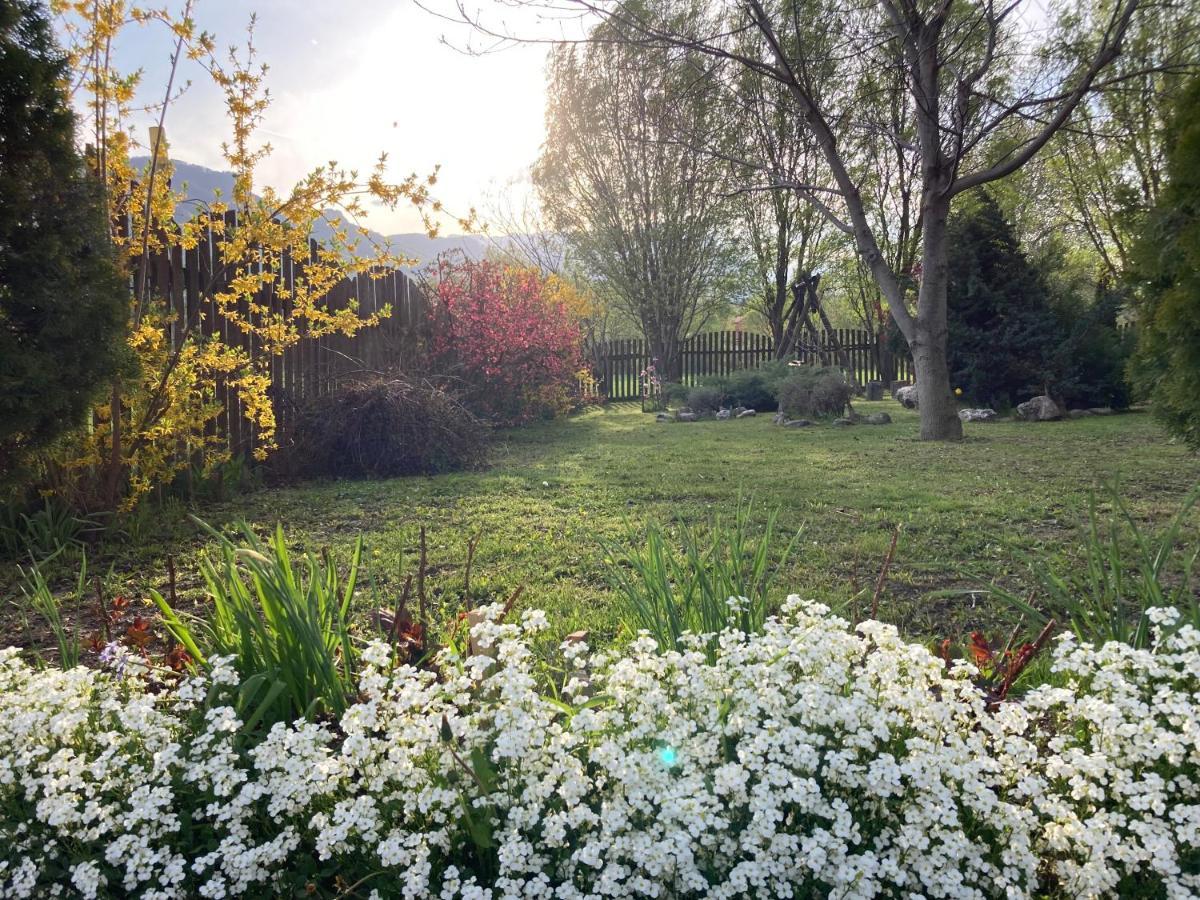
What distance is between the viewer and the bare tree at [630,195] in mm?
16141

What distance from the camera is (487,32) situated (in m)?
5.50

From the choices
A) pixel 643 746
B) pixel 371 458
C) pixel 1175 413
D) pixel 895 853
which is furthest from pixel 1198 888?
pixel 371 458

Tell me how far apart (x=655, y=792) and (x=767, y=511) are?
3.27 m

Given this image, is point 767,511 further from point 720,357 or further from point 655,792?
point 720,357

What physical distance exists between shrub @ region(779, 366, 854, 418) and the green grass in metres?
2.94

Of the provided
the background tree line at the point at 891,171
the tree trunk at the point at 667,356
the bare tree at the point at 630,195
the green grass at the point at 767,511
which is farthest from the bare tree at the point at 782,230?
the green grass at the point at 767,511

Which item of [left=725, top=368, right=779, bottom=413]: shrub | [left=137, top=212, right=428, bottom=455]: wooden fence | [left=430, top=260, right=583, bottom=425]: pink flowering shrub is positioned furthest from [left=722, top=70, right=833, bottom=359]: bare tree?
→ [left=137, top=212, right=428, bottom=455]: wooden fence

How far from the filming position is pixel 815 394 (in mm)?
11148

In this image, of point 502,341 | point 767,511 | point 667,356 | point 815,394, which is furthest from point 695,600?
point 667,356

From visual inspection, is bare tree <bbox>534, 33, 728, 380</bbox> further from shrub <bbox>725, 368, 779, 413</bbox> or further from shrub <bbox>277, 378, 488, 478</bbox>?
shrub <bbox>277, 378, 488, 478</bbox>

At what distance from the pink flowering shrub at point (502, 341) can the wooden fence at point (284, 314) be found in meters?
0.70

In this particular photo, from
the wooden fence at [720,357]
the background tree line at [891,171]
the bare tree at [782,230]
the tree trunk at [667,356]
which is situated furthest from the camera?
the wooden fence at [720,357]

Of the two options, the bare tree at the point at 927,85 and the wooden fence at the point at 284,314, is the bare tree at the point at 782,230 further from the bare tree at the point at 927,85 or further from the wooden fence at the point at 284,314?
the wooden fence at the point at 284,314

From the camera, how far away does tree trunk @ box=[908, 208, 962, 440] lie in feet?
26.9
